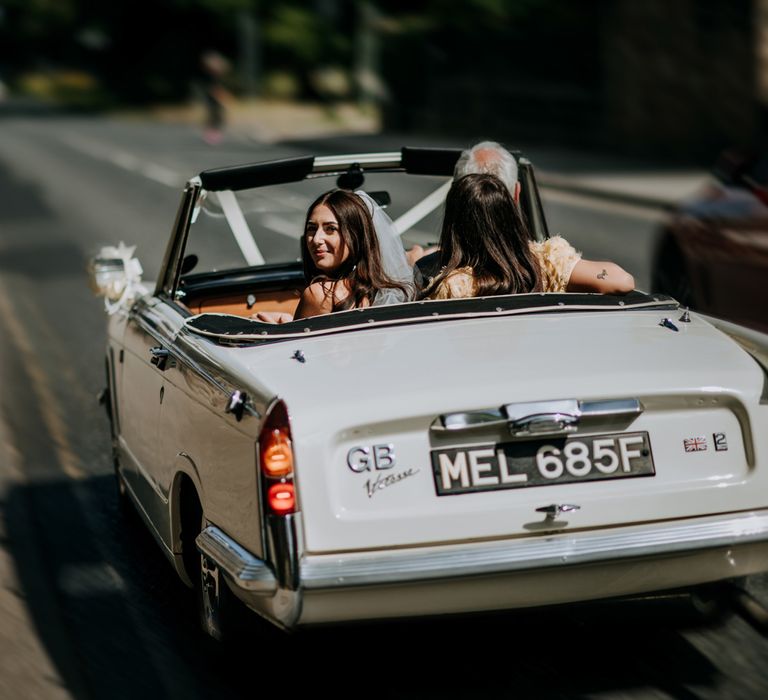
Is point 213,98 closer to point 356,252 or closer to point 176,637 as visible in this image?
point 356,252

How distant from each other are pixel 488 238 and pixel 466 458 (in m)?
1.13

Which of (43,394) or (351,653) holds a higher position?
(351,653)

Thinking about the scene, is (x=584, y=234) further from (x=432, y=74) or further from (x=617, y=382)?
(x=432, y=74)

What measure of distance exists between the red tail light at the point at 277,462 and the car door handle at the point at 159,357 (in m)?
1.13

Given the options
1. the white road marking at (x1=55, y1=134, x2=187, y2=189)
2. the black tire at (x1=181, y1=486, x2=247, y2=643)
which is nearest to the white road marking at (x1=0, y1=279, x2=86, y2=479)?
the black tire at (x1=181, y1=486, x2=247, y2=643)

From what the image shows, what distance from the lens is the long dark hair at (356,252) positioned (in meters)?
4.95

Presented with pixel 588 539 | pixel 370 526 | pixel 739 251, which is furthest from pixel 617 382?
pixel 739 251

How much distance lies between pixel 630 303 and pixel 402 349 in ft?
2.88

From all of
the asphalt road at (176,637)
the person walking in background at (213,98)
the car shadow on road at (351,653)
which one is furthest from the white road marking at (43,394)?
the person walking in background at (213,98)

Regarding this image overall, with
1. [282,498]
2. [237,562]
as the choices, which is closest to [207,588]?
[237,562]

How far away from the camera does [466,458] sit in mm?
3977

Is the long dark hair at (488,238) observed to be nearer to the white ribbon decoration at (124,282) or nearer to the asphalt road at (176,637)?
the asphalt road at (176,637)

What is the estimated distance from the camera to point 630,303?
15.7ft

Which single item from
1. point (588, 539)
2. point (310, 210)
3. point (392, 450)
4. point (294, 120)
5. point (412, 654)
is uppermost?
point (310, 210)
